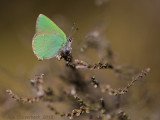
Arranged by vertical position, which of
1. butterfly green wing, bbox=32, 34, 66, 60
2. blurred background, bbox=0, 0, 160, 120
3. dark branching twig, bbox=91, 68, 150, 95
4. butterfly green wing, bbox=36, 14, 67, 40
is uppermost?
blurred background, bbox=0, 0, 160, 120

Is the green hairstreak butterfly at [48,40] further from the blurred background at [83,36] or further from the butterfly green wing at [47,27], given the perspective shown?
the blurred background at [83,36]

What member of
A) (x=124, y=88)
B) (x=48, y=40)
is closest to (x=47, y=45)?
(x=48, y=40)

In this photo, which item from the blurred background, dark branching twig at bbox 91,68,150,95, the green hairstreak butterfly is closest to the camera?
dark branching twig at bbox 91,68,150,95

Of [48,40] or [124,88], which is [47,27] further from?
[124,88]

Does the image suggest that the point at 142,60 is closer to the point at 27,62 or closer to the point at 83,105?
the point at 27,62

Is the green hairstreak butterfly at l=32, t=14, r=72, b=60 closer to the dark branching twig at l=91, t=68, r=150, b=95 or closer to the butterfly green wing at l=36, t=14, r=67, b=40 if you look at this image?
the butterfly green wing at l=36, t=14, r=67, b=40

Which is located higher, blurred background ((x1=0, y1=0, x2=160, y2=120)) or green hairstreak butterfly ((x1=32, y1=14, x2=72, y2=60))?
blurred background ((x1=0, y1=0, x2=160, y2=120))

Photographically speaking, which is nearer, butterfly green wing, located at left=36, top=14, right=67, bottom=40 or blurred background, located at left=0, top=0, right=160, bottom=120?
butterfly green wing, located at left=36, top=14, right=67, bottom=40

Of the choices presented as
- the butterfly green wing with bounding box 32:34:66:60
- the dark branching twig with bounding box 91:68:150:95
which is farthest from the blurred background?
the dark branching twig with bounding box 91:68:150:95

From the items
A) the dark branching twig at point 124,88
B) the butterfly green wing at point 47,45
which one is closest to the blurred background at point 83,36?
the butterfly green wing at point 47,45
